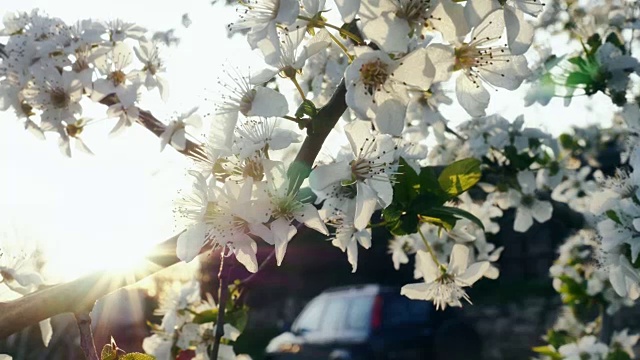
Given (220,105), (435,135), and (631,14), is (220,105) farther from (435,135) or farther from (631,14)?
(631,14)

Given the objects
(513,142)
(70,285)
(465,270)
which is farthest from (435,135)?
(70,285)

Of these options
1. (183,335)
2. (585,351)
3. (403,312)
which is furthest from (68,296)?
(403,312)

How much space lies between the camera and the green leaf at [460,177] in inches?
61.8

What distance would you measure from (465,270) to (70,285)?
110cm

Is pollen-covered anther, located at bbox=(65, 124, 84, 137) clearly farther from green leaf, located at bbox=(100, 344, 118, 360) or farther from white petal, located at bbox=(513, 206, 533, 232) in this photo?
white petal, located at bbox=(513, 206, 533, 232)

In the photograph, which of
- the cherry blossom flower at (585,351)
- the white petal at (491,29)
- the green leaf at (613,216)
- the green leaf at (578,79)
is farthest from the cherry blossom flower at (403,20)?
the cherry blossom flower at (585,351)

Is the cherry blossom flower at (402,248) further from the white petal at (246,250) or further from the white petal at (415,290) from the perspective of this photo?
the white petal at (246,250)

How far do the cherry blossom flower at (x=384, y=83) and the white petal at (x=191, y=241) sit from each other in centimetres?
33

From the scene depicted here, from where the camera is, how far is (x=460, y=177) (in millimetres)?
1590

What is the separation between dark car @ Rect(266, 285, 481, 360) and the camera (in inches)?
284

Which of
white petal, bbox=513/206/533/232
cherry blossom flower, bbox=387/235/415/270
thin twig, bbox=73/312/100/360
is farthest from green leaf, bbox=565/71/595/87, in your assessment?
thin twig, bbox=73/312/100/360

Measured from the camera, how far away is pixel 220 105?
1316 mm

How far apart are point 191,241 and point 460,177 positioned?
62 centimetres

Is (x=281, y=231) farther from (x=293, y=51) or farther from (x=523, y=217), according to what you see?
(x=523, y=217)
